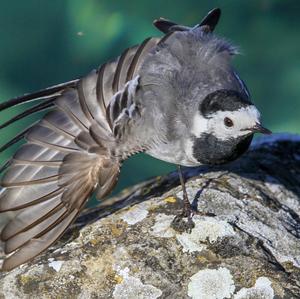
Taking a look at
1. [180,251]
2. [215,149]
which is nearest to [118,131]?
[215,149]

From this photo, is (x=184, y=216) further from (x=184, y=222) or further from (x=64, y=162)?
(x=64, y=162)

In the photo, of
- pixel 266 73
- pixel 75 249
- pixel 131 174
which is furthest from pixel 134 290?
pixel 266 73

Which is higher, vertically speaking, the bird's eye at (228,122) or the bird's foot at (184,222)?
the bird's eye at (228,122)

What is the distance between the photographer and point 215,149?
3.19 metres

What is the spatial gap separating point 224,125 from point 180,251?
51 cm

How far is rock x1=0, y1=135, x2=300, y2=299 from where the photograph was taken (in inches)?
110

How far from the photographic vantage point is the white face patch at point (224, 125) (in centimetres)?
298

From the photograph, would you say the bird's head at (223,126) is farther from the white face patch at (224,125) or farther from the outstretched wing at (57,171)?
the outstretched wing at (57,171)

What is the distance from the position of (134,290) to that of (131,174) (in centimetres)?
188

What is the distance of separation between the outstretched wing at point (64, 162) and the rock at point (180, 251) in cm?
11

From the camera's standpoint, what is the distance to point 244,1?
5.04 meters

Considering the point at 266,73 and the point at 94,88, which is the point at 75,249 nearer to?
the point at 94,88

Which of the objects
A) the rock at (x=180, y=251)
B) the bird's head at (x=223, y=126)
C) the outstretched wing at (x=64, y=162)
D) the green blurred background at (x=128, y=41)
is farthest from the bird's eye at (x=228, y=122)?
the green blurred background at (x=128, y=41)

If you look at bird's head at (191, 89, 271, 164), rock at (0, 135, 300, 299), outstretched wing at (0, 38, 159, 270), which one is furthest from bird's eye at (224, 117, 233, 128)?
outstretched wing at (0, 38, 159, 270)
